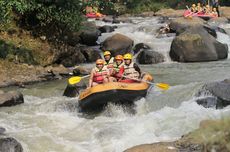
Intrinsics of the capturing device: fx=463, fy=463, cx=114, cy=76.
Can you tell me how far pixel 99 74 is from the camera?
10.2 m

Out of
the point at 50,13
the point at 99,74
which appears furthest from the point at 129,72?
the point at 50,13

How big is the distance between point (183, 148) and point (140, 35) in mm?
15122

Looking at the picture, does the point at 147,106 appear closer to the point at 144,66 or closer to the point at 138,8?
the point at 144,66

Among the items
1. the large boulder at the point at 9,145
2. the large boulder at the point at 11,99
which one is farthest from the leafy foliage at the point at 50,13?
the large boulder at the point at 9,145

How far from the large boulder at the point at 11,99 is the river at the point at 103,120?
163 mm

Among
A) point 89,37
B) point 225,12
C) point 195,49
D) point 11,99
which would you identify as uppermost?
point 11,99

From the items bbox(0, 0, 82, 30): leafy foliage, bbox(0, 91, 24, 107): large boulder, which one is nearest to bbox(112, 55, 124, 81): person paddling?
bbox(0, 91, 24, 107): large boulder

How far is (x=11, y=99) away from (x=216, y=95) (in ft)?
15.0

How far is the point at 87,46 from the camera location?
1834 cm

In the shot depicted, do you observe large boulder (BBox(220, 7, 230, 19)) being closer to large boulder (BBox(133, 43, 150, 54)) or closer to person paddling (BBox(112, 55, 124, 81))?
large boulder (BBox(133, 43, 150, 54))

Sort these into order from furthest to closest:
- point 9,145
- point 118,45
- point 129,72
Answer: point 118,45, point 129,72, point 9,145

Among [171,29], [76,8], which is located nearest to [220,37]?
[171,29]

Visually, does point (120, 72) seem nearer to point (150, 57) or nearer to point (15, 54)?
point (15, 54)

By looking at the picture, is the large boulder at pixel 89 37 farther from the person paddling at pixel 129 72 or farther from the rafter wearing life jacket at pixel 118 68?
the person paddling at pixel 129 72
